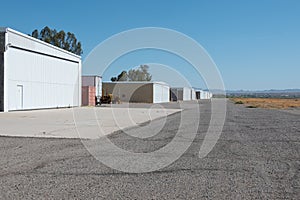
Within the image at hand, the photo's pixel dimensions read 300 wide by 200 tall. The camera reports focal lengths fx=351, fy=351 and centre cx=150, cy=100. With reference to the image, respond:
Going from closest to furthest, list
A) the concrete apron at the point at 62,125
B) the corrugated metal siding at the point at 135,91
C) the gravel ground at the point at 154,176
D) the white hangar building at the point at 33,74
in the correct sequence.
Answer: the gravel ground at the point at 154,176
the concrete apron at the point at 62,125
the white hangar building at the point at 33,74
the corrugated metal siding at the point at 135,91

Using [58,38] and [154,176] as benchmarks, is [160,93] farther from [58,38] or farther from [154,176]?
[154,176]

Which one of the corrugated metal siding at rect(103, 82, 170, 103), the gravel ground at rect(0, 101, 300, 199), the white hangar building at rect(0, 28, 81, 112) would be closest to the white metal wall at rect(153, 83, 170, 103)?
the corrugated metal siding at rect(103, 82, 170, 103)

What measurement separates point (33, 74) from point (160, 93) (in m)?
41.1

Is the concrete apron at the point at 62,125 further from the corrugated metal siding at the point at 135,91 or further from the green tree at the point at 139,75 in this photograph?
the green tree at the point at 139,75

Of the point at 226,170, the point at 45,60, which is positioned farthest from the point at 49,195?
the point at 45,60

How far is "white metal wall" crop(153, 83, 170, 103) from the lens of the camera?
2462 inches

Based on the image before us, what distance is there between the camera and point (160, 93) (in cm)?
6819

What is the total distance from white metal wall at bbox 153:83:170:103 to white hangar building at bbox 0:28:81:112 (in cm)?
2656

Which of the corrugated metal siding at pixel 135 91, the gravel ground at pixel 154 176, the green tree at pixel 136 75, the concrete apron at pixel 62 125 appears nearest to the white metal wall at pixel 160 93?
the corrugated metal siding at pixel 135 91

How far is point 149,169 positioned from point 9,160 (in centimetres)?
311

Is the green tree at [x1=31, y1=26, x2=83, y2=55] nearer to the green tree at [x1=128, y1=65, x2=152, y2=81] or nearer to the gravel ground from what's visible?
the green tree at [x1=128, y1=65, x2=152, y2=81]

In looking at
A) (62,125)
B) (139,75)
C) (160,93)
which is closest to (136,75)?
(139,75)

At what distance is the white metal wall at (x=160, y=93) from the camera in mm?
62531

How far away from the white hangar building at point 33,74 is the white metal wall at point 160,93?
26560 millimetres
